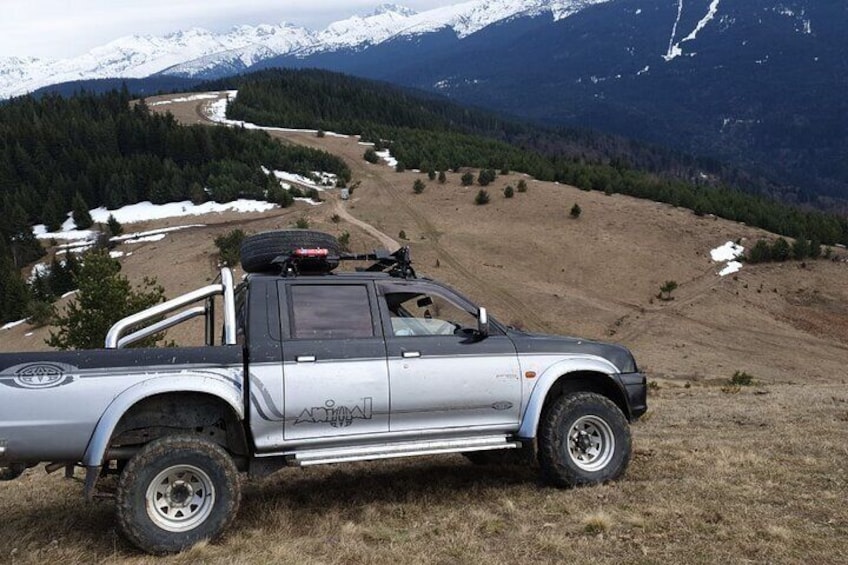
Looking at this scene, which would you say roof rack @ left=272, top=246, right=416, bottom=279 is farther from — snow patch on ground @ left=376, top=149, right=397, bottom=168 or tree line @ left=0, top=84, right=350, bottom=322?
snow patch on ground @ left=376, top=149, right=397, bottom=168

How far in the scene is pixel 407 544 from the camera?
227 inches

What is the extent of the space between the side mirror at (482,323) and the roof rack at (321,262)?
86 cm

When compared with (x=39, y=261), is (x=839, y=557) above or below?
above

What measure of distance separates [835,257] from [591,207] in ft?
49.2

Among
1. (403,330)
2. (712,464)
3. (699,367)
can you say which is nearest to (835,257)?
(699,367)

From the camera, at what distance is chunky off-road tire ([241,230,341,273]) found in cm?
726

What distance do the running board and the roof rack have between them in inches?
67.6

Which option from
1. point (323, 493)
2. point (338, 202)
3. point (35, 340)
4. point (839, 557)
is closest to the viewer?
point (839, 557)

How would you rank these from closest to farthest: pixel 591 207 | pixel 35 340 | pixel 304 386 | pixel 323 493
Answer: pixel 304 386
pixel 323 493
pixel 35 340
pixel 591 207

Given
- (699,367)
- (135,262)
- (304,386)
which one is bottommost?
(699,367)

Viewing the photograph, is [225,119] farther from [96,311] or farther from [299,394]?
[299,394]

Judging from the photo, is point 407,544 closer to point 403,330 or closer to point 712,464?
point 403,330

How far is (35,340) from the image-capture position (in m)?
32.4

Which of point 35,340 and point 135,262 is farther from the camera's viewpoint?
point 135,262
